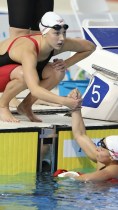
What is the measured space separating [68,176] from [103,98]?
47.8 inches

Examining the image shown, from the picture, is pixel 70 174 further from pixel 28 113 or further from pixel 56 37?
pixel 56 37

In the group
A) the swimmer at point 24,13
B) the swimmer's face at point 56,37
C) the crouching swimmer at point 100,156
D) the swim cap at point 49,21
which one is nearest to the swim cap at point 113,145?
the crouching swimmer at point 100,156

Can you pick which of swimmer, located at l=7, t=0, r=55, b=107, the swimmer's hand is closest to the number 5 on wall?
swimmer, located at l=7, t=0, r=55, b=107

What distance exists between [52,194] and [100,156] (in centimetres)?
72

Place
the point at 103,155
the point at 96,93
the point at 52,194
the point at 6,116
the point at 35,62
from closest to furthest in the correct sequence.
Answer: the point at 52,194
the point at 103,155
the point at 35,62
the point at 6,116
the point at 96,93

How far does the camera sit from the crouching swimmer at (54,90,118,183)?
816 centimetres

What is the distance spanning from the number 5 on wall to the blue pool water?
1.15 meters

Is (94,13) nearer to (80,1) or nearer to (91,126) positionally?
(80,1)

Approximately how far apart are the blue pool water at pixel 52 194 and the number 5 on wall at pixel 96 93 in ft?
3.77

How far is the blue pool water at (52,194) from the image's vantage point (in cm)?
735

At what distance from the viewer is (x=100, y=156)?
8258mm

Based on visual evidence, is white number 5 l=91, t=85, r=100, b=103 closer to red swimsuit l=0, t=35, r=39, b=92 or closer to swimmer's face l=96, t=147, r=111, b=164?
red swimsuit l=0, t=35, r=39, b=92

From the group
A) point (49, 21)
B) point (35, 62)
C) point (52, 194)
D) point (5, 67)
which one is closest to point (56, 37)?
point (49, 21)

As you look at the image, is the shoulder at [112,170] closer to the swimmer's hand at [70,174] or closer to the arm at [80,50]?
the swimmer's hand at [70,174]
